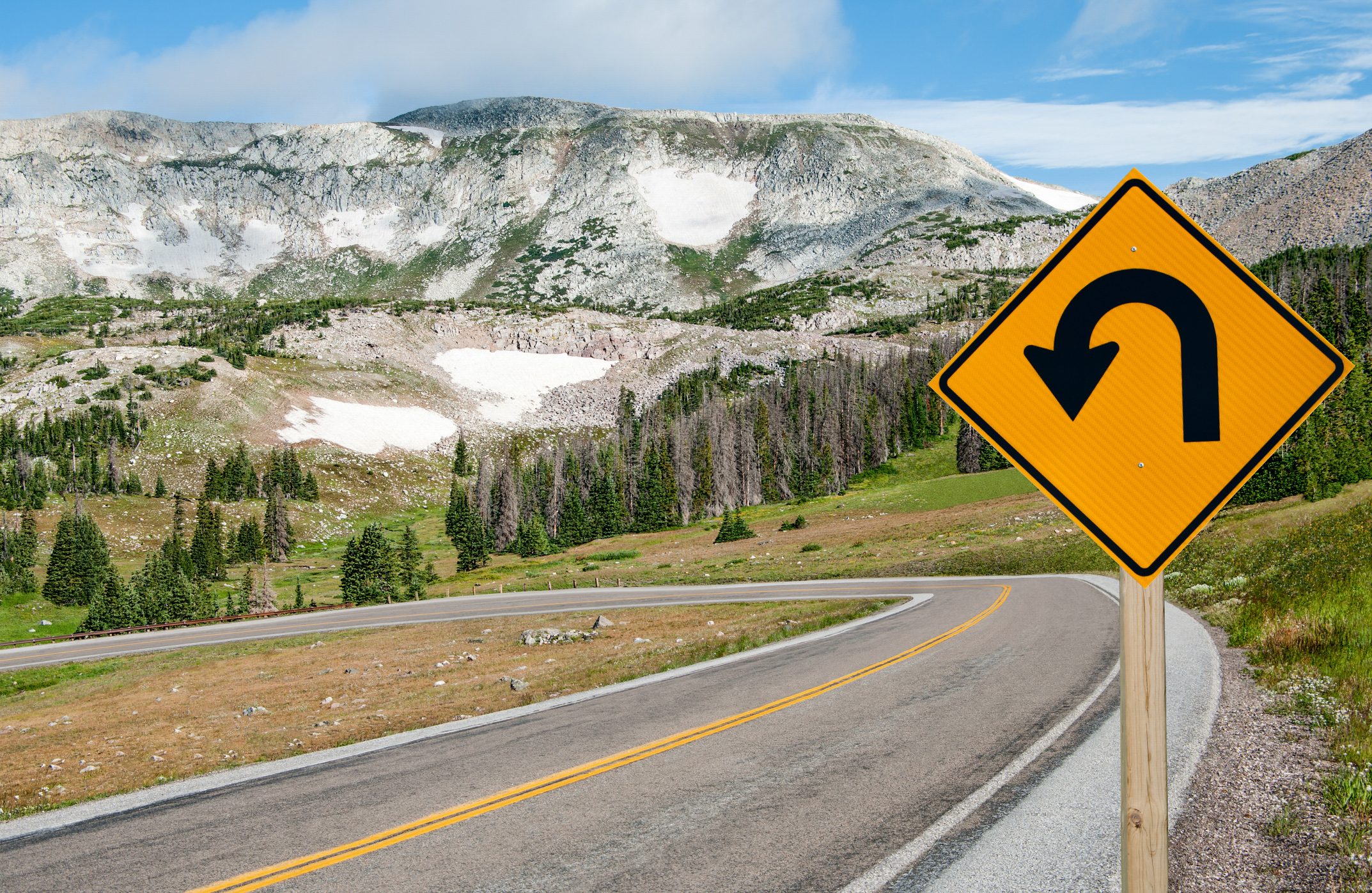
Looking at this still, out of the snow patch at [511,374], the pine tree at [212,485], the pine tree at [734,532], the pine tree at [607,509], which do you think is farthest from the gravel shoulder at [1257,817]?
the snow patch at [511,374]

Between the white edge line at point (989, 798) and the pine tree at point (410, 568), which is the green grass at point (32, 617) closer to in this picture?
the pine tree at point (410, 568)

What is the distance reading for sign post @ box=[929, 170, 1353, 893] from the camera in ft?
9.27

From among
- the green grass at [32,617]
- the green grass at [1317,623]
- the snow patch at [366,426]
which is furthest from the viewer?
the snow patch at [366,426]

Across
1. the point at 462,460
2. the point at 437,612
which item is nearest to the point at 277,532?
the point at 462,460

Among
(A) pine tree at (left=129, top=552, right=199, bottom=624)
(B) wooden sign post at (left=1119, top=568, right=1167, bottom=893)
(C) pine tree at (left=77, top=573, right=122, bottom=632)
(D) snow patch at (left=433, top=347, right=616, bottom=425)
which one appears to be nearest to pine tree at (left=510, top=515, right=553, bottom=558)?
(A) pine tree at (left=129, top=552, right=199, bottom=624)

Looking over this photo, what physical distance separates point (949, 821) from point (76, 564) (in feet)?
292

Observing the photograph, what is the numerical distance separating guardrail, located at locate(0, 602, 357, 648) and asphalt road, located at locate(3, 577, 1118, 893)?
4314 centimetres

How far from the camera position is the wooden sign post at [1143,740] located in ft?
8.46

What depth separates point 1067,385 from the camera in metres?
Result: 3.02

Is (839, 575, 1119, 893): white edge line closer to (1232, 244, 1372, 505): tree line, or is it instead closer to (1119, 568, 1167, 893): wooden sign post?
(1119, 568, 1167, 893): wooden sign post

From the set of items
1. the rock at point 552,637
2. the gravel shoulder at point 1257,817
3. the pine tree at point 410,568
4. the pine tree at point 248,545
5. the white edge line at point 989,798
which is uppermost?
the gravel shoulder at point 1257,817

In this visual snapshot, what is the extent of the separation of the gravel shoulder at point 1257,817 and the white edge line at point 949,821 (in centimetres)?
148

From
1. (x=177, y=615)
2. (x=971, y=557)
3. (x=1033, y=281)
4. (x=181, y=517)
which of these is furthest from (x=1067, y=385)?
(x=181, y=517)

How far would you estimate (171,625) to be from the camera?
45812 mm
